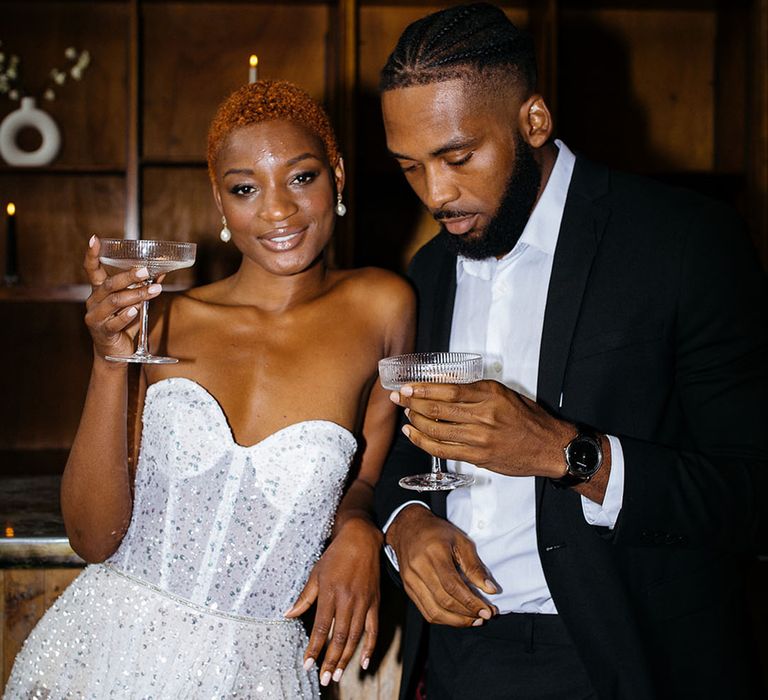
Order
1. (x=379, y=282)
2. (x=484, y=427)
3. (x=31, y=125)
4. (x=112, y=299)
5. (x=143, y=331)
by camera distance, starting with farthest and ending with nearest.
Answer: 1. (x=31, y=125)
2. (x=379, y=282)
3. (x=143, y=331)
4. (x=112, y=299)
5. (x=484, y=427)

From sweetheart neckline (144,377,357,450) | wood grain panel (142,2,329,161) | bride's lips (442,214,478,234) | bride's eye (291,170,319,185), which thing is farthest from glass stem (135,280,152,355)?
wood grain panel (142,2,329,161)

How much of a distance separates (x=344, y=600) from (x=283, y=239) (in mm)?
717

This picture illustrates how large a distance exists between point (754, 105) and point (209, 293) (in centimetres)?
222

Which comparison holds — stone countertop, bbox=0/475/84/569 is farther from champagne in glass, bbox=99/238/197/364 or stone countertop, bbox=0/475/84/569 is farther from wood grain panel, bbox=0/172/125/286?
wood grain panel, bbox=0/172/125/286

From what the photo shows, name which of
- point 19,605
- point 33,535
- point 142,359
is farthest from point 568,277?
point 19,605

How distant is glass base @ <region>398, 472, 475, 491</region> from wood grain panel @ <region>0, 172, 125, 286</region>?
2.44 metres

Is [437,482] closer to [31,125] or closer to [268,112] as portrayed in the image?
[268,112]

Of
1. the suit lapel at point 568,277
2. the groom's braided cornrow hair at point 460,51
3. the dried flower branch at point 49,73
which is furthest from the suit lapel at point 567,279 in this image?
the dried flower branch at point 49,73

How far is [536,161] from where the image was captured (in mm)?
1875

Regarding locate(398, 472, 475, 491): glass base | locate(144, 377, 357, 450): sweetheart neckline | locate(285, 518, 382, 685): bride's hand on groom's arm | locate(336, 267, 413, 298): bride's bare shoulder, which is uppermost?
locate(336, 267, 413, 298): bride's bare shoulder

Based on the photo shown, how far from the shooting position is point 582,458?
59.0 inches

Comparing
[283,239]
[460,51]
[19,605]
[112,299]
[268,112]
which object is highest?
[460,51]

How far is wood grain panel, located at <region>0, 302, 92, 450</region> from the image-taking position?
12.4 ft

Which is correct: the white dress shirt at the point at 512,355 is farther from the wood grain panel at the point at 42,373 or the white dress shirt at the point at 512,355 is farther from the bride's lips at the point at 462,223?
the wood grain panel at the point at 42,373
